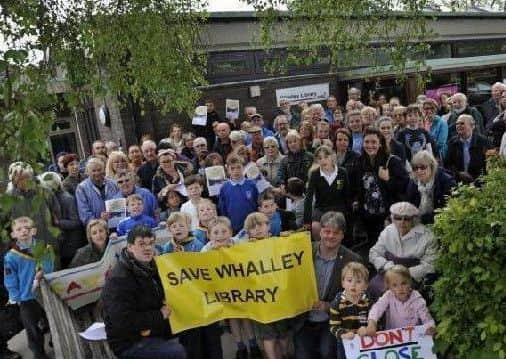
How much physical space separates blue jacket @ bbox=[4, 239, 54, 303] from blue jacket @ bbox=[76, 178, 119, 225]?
99 cm

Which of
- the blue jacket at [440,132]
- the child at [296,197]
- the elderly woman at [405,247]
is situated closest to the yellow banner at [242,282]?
the elderly woman at [405,247]

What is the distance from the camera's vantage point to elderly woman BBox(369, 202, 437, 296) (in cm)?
401

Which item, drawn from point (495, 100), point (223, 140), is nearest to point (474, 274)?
point (223, 140)

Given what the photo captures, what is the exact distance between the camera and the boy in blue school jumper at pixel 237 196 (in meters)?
5.58

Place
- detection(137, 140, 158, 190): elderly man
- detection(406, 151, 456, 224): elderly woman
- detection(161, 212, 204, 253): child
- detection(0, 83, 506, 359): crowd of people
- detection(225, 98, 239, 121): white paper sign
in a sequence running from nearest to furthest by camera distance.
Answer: detection(0, 83, 506, 359): crowd of people → detection(161, 212, 204, 253): child → detection(406, 151, 456, 224): elderly woman → detection(137, 140, 158, 190): elderly man → detection(225, 98, 239, 121): white paper sign

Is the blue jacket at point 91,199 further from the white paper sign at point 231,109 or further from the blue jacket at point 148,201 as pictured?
the white paper sign at point 231,109

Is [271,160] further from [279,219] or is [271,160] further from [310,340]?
[310,340]

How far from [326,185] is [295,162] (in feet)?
3.08

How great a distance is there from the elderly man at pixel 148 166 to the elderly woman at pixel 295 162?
182 centimetres

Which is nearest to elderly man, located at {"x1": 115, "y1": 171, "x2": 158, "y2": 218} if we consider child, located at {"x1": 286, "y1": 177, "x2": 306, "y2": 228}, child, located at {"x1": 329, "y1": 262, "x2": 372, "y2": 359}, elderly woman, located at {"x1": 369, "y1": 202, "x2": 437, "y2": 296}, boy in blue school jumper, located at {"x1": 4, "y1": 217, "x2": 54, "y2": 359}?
boy in blue school jumper, located at {"x1": 4, "y1": 217, "x2": 54, "y2": 359}

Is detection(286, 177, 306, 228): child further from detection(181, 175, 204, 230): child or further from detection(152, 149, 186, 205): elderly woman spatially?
detection(152, 149, 186, 205): elderly woman

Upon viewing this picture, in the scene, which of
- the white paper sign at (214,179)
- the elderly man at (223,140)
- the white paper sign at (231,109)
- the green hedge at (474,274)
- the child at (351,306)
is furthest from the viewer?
the white paper sign at (231,109)

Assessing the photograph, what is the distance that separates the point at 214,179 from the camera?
6.03 meters

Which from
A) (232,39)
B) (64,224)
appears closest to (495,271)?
(64,224)
